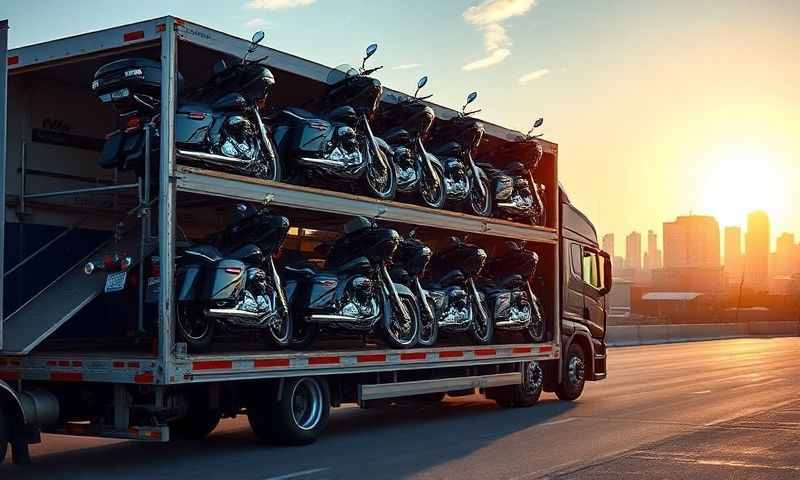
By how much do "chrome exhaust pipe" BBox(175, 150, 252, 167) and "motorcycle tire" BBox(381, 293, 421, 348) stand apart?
9.42 ft

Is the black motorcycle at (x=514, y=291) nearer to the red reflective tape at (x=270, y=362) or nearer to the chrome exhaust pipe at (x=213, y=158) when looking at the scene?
the red reflective tape at (x=270, y=362)

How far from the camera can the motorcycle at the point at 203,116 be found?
9734 mm

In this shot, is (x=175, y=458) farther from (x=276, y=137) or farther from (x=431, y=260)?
(x=431, y=260)

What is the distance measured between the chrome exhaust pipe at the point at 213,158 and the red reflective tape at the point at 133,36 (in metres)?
1.05

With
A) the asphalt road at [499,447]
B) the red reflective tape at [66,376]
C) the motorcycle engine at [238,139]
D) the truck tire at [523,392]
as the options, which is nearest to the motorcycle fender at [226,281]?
the motorcycle engine at [238,139]

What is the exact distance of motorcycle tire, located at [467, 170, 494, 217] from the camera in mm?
14445

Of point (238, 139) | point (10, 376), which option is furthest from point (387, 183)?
point (10, 376)

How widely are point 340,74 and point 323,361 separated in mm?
3207

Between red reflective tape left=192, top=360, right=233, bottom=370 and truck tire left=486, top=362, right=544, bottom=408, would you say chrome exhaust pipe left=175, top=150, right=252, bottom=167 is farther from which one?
truck tire left=486, top=362, right=544, bottom=408

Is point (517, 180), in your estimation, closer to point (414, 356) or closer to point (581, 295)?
point (581, 295)

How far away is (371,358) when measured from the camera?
11703 mm

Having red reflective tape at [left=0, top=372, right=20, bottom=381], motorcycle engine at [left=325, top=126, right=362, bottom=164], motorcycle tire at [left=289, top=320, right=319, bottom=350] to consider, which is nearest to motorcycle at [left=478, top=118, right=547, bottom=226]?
motorcycle engine at [left=325, top=126, right=362, bottom=164]

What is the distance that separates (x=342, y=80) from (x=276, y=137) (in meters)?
1.04

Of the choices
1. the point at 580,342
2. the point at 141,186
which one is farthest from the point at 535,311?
the point at 141,186
